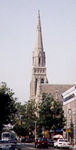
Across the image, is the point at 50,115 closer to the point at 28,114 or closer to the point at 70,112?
the point at 70,112

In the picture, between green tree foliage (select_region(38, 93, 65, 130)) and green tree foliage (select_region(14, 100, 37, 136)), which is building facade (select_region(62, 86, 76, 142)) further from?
green tree foliage (select_region(14, 100, 37, 136))

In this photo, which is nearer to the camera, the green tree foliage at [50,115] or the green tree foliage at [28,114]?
the green tree foliage at [50,115]

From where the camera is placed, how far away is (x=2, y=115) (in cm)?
9662

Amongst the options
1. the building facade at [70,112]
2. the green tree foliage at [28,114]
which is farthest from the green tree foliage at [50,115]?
the green tree foliage at [28,114]

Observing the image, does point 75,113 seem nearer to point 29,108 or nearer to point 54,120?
point 54,120

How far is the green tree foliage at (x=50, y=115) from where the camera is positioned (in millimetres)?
117688

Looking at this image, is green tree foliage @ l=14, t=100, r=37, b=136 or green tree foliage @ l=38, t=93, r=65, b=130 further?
green tree foliage @ l=14, t=100, r=37, b=136

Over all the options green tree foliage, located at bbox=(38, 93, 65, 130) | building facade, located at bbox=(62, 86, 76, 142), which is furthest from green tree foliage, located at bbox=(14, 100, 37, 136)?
green tree foliage, located at bbox=(38, 93, 65, 130)

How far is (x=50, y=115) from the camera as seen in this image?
118 metres

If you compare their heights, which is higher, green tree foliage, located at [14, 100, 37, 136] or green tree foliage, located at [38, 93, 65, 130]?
green tree foliage, located at [14, 100, 37, 136]

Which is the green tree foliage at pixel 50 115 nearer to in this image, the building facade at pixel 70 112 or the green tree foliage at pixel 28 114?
the building facade at pixel 70 112

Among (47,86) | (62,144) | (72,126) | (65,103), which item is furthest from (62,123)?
(47,86)

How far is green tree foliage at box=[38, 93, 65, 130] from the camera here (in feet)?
386

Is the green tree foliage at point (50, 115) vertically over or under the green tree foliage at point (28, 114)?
under
